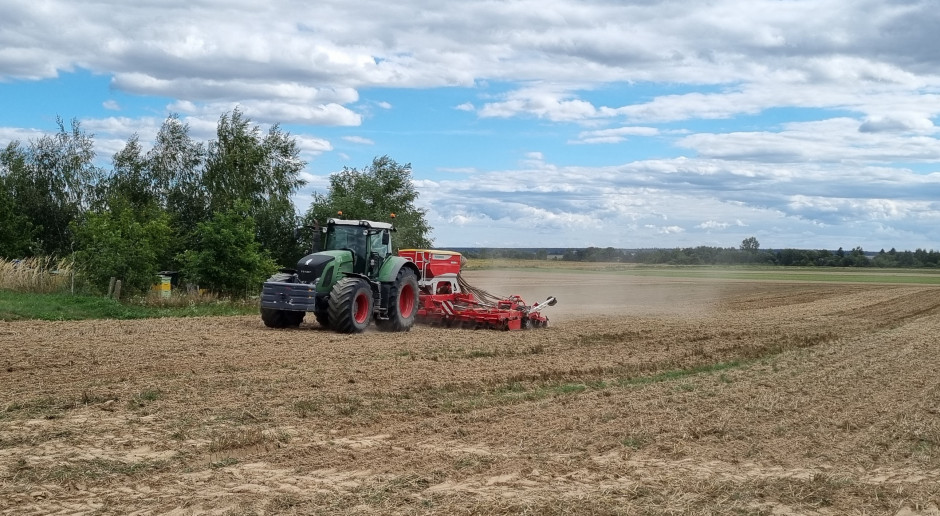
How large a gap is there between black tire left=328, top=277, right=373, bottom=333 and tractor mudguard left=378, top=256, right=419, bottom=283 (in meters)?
0.58

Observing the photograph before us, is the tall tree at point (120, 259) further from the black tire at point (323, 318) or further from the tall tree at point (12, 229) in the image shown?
the tall tree at point (12, 229)

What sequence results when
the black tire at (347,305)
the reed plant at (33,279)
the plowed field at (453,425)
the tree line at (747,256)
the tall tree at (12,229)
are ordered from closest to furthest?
the plowed field at (453,425), the black tire at (347,305), the reed plant at (33,279), the tall tree at (12,229), the tree line at (747,256)

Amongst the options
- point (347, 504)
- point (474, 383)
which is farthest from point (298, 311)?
point (347, 504)

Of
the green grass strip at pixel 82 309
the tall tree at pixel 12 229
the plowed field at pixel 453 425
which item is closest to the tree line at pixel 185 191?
the tall tree at pixel 12 229

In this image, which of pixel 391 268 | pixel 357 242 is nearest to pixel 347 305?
pixel 391 268

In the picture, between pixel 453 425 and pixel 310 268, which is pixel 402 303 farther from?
pixel 453 425

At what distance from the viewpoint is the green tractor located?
59.3 ft

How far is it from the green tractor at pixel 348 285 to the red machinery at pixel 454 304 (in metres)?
0.90

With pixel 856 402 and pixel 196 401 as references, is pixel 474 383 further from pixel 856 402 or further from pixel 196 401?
pixel 856 402

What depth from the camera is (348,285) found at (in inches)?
713

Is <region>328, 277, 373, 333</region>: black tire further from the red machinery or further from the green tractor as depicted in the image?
the red machinery

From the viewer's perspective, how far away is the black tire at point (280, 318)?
19.1 m

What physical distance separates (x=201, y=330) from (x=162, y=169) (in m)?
26.1

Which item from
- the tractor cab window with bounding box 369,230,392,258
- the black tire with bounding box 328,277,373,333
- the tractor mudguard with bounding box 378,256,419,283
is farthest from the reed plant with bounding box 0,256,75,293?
the black tire with bounding box 328,277,373,333
